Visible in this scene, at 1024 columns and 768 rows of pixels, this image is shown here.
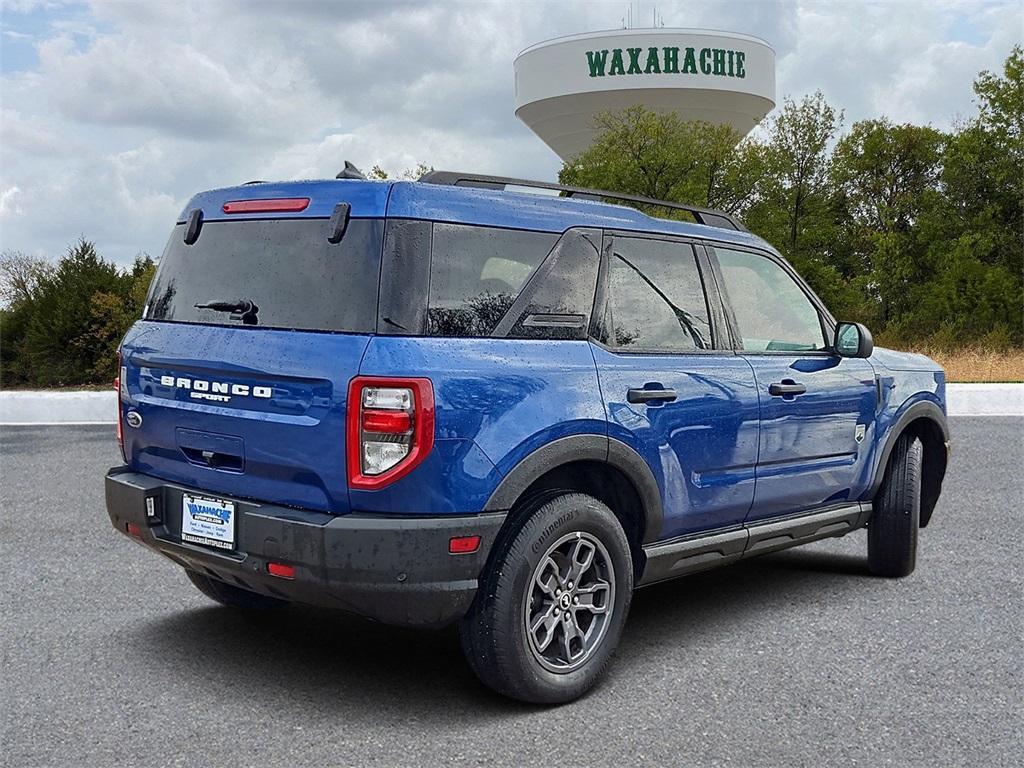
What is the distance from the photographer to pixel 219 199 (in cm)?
452

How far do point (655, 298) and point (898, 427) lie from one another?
2.05 m

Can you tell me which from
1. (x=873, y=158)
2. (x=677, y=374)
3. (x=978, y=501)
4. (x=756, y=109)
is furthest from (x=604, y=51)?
(x=677, y=374)

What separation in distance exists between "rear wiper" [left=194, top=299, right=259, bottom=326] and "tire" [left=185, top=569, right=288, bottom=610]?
5.08 feet

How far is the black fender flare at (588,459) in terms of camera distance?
3898mm

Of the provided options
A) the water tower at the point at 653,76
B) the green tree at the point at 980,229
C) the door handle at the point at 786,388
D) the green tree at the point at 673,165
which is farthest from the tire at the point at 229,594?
the water tower at the point at 653,76

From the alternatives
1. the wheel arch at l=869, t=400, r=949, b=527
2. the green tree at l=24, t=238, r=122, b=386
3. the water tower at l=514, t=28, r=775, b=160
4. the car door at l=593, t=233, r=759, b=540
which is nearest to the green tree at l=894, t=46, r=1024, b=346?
the water tower at l=514, t=28, r=775, b=160

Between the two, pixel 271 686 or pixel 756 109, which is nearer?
pixel 271 686

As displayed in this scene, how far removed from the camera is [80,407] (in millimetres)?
15312

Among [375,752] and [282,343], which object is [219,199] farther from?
[375,752]

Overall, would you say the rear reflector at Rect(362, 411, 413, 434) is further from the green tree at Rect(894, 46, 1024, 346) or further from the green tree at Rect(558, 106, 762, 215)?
the green tree at Rect(558, 106, 762, 215)

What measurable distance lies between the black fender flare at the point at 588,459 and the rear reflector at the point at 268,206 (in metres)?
1.31

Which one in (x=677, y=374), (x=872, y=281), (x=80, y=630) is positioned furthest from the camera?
(x=872, y=281)

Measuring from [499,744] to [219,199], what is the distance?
2.47 meters

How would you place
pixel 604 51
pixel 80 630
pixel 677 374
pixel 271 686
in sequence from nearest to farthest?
pixel 271 686 → pixel 677 374 → pixel 80 630 → pixel 604 51
